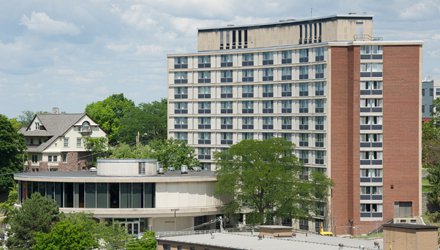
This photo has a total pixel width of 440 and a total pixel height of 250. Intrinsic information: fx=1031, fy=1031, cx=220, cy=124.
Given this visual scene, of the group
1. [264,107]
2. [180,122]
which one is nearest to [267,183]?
[264,107]

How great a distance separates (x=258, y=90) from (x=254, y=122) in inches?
185

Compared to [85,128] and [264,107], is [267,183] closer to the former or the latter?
[264,107]

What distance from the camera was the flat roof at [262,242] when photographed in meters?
84.1

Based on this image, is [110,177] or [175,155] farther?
[175,155]

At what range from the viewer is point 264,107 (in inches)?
5605

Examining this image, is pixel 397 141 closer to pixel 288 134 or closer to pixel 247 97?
pixel 288 134

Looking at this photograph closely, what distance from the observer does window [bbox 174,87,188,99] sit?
156 m

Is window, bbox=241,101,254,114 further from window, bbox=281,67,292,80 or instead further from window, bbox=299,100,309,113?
window, bbox=299,100,309,113

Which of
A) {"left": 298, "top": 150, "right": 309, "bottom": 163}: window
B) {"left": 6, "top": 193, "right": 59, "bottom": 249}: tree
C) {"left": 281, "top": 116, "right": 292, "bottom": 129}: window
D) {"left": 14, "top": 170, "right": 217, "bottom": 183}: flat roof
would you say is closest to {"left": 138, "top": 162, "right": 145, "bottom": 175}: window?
{"left": 14, "top": 170, "right": 217, "bottom": 183}: flat roof

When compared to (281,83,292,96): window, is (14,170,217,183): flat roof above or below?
below

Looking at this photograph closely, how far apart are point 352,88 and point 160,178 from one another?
27.0 m

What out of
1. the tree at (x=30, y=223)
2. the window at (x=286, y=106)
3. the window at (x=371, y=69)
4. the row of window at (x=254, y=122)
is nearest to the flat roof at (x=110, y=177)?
the tree at (x=30, y=223)

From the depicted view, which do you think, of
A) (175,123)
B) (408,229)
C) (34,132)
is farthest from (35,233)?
(34,132)

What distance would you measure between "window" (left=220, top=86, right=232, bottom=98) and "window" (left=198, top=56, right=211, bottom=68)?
436cm
